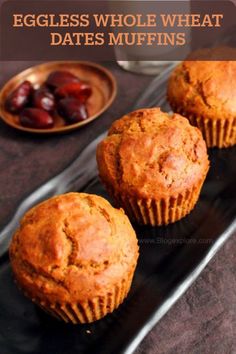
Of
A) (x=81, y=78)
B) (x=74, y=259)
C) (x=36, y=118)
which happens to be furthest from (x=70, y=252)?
(x=81, y=78)

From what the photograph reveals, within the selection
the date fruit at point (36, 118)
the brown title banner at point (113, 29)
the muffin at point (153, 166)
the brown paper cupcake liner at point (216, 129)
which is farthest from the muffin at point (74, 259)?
the brown title banner at point (113, 29)

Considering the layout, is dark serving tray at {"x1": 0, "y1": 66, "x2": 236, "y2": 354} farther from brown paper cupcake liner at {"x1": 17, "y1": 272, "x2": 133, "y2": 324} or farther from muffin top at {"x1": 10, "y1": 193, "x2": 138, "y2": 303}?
muffin top at {"x1": 10, "y1": 193, "x2": 138, "y2": 303}

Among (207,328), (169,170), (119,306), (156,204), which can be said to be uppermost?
(169,170)

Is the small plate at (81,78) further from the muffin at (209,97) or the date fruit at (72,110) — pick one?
the muffin at (209,97)

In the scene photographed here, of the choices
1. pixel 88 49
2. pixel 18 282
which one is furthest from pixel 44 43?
pixel 18 282

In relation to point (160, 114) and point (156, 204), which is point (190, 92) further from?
point (156, 204)
